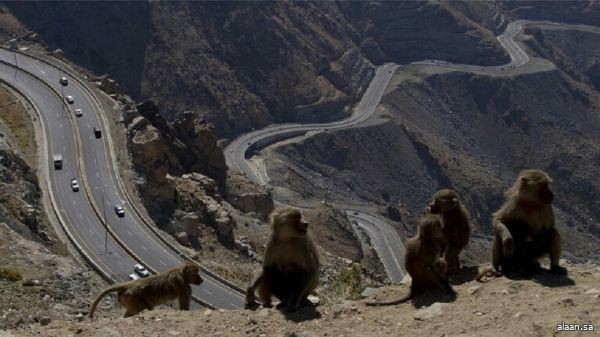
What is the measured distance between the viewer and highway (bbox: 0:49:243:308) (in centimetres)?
4603

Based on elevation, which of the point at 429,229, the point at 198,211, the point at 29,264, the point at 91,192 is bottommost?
the point at 198,211

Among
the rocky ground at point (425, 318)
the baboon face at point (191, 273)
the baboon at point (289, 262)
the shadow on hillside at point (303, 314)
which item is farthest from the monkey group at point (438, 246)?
the baboon face at point (191, 273)

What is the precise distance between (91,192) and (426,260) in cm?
4536

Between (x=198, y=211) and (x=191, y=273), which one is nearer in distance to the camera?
(x=191, y=273)

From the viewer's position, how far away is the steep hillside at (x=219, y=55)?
461 ft

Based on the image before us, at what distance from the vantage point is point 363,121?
139625 mm

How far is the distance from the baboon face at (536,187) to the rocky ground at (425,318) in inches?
62.3

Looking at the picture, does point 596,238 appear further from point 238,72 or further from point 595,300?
point 595,300

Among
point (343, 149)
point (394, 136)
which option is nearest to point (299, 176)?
point (343, 149)

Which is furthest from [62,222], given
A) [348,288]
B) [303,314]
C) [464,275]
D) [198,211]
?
[303,314]

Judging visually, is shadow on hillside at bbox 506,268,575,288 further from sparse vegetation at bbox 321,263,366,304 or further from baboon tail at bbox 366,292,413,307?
sparse vegetation at bbox 321,263,366,304

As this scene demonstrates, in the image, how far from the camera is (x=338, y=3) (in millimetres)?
190375

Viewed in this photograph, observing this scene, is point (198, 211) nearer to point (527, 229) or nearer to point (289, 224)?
point (289, 224)

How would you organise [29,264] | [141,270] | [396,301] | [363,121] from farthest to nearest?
[363,121] < [141,270] < [29,264] < [396,301]
